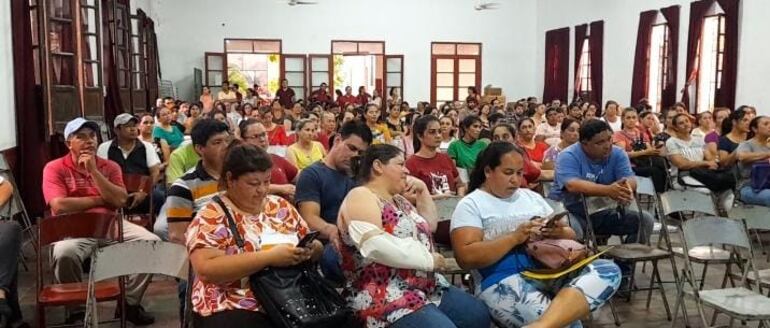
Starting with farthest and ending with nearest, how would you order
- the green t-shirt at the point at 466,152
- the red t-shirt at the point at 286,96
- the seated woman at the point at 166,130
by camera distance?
the red t-shirt at the point at 286,96, the seated woman at the point at 166,130, the green t-shirt at the point at 466,152

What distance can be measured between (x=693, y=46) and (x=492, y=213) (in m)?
10.3

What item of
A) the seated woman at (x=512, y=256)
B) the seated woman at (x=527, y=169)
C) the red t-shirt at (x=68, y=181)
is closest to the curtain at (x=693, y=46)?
the seated woman at (x=527, y=169)

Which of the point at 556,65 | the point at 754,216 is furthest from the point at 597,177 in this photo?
the point at 556,65

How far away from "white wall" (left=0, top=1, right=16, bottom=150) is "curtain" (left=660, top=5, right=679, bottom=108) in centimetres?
1027

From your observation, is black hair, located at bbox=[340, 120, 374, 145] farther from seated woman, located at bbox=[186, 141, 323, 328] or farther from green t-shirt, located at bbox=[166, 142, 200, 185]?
green t-shirt, located at bbox=[166, 142, 200, 185]

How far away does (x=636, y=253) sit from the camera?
154 inches

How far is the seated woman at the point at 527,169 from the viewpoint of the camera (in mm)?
4785

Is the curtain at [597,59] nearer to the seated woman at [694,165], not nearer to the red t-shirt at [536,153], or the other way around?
the seated woman at [694,165]

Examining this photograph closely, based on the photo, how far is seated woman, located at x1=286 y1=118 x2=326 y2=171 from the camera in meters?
5.64

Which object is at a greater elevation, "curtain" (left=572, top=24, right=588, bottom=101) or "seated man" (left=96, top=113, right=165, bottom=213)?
"curtain" (left=572, top=24, right=588, bottom=101)

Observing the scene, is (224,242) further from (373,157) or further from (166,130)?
(166,130)

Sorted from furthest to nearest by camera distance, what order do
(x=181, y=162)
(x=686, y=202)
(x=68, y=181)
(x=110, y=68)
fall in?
(x=110, y=68)
(x=181, y=162)
(x=686, y=202)
(x=68, y=181)

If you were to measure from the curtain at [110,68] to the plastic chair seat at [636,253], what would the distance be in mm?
6669

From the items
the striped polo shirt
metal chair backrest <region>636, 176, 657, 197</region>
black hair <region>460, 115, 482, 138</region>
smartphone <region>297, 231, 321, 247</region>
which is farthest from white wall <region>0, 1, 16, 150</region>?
metal chair backrest <region>636, 176, 657, 197</region>
